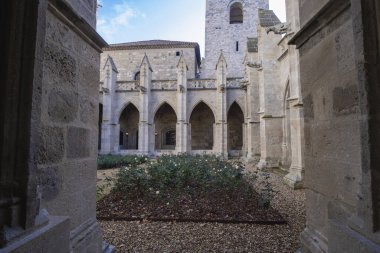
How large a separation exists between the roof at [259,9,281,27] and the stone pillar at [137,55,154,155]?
9.40 m

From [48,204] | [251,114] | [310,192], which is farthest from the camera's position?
[251,114]

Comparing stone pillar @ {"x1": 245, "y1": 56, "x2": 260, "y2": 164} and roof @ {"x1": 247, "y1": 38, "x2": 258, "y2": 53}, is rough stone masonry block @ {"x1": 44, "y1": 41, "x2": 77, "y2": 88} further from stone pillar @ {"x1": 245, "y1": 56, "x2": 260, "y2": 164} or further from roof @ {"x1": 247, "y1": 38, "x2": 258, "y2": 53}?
roof @ {"x1": 247, "y1": 38, "x2": 258, "y2": 53}

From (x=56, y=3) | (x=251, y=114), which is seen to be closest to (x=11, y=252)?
(x=56, y=3)

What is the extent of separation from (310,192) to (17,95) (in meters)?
2.41

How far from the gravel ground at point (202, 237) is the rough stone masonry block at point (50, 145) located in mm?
1672

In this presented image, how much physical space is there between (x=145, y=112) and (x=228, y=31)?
11.6 m

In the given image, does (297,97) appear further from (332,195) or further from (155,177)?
(332,195)

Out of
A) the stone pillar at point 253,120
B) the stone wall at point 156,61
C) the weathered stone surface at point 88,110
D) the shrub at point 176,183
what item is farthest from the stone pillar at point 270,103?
the stone wall at point 156,61

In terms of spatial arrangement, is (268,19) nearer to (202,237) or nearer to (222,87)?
(222,87)

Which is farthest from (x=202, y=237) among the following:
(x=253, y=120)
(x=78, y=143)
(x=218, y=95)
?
(x=218, y=95)

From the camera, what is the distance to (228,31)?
2270cm

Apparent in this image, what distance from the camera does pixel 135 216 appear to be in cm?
392

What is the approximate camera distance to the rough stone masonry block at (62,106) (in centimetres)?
168

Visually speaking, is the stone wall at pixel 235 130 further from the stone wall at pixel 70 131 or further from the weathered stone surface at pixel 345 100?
the weathered stone surface at pixel 345 100
